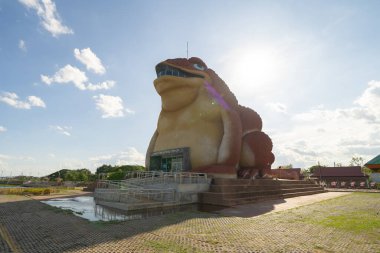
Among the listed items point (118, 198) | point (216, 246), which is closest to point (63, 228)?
point (216, 246)

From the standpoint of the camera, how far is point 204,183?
18.8 metres

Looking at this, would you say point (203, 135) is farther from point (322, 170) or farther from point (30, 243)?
point (322, 170)

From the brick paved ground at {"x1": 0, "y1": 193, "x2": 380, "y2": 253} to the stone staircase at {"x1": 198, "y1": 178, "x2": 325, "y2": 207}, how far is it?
6451 millimetres

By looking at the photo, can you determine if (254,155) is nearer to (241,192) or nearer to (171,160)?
(241,192)

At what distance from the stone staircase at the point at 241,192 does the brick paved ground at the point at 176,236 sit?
645 cm

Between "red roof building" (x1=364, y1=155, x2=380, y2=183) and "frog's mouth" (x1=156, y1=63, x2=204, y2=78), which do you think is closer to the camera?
"frog's mouth" (x1=156, y1=63, x2=204, y2=78)

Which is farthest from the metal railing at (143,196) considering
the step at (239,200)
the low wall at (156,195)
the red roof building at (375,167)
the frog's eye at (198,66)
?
the red roof building at (375,167)

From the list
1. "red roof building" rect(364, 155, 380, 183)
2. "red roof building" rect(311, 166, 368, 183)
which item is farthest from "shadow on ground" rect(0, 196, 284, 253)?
"red roof building" rect(364, 155, 380, 183)

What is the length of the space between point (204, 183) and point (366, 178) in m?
46.3

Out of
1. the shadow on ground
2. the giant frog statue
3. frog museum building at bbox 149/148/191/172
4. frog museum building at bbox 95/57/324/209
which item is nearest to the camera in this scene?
the shadow on ground

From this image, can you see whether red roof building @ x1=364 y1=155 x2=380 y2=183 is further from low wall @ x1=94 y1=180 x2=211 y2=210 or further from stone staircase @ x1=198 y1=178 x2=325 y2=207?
low wall @ x1=94 y1=180 x2=211 y2=210

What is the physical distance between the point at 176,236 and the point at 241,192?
11.9 metres

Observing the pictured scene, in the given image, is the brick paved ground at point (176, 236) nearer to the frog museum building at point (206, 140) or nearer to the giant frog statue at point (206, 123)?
the frog museum building at point (206, 140)

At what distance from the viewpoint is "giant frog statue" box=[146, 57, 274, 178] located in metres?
21.6
